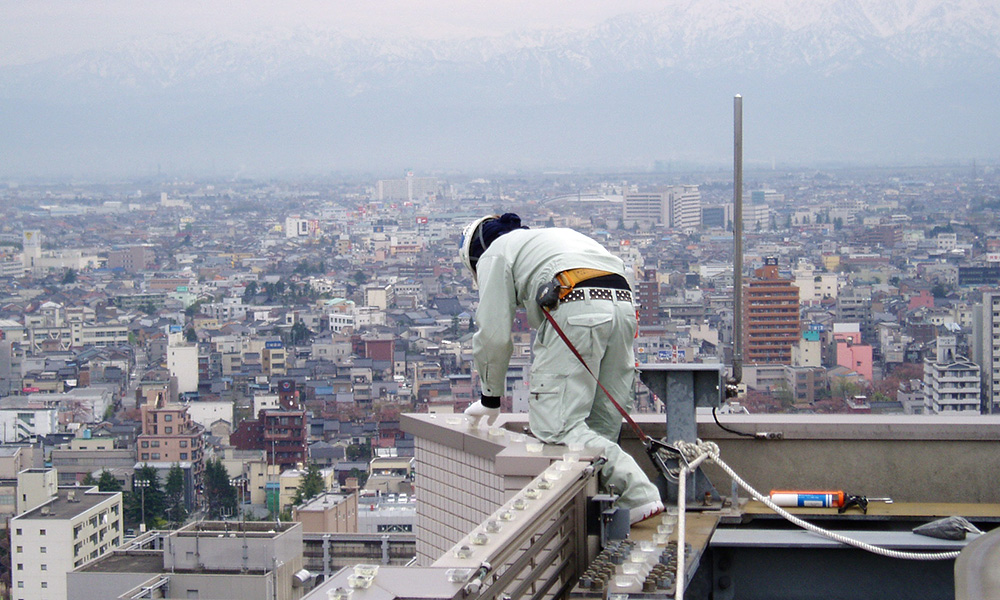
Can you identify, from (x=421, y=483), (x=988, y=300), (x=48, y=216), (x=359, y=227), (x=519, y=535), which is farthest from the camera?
(x=48, y=216)

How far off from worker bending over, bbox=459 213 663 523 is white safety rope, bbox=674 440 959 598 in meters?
0.13

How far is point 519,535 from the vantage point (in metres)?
1.51

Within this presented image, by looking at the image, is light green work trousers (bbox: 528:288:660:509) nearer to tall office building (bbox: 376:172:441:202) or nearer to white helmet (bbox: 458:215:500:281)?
white helmet (bbox: 458:215:500:281)

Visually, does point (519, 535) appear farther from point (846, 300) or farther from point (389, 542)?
point (846, 300)

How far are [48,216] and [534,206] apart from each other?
28.1 meters

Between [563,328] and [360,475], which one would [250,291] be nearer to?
[360,475]

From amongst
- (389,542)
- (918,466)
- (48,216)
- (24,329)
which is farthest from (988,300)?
(48,216)

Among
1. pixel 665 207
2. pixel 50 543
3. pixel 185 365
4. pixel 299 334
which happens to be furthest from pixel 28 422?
pixel 665 207

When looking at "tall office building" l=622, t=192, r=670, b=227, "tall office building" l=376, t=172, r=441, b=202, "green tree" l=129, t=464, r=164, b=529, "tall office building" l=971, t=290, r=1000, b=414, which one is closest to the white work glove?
"tall office building" l=971, t=290, r=1000, b=414

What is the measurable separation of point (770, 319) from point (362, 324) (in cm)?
1274

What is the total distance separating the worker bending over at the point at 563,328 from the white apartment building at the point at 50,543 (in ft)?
42.1

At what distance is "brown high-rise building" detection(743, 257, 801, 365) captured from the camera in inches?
1136

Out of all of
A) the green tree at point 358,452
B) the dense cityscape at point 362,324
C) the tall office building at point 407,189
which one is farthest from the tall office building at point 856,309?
the tall office building at point 407,189

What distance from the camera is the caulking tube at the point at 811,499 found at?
225cm
